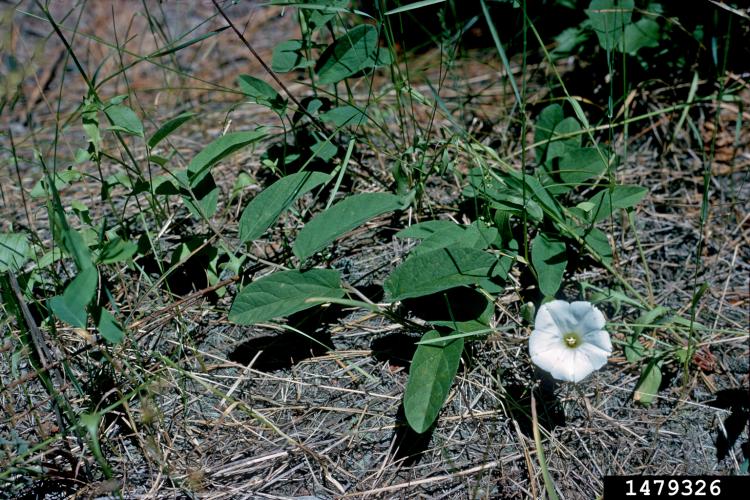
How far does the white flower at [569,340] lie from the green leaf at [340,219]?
425 mm

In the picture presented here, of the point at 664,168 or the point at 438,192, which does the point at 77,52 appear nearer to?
the point at 438,192

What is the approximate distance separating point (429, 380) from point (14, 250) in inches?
39.4

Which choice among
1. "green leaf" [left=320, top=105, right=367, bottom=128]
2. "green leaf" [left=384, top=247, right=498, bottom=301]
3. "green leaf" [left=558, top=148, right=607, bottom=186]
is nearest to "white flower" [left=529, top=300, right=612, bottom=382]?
"green leaf" [left=384, top=247, right=498, bottom=301]

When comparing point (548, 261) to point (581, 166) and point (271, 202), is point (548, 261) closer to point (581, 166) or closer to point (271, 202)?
point (581, 166)

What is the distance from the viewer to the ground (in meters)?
1.30

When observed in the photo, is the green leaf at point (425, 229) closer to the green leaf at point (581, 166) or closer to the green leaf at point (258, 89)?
the green leaf at point (581, 166)

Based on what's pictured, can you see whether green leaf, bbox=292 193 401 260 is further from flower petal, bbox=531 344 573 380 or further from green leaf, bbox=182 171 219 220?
flower petal, bbox=531 344 573 380

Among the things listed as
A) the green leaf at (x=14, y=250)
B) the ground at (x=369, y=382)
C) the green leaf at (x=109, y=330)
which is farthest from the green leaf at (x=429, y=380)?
the green leaf at (x=14, y=250)

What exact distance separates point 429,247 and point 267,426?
0.52 metres

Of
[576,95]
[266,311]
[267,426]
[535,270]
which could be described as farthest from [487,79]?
[267,426]

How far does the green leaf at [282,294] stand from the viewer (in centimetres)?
137

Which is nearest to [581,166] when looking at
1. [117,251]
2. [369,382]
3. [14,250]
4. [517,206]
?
[517,206]

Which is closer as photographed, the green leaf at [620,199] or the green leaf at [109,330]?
the green leaf at [109,330]

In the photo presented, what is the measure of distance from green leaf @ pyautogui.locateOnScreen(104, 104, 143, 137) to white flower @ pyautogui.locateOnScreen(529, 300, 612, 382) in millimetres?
992
